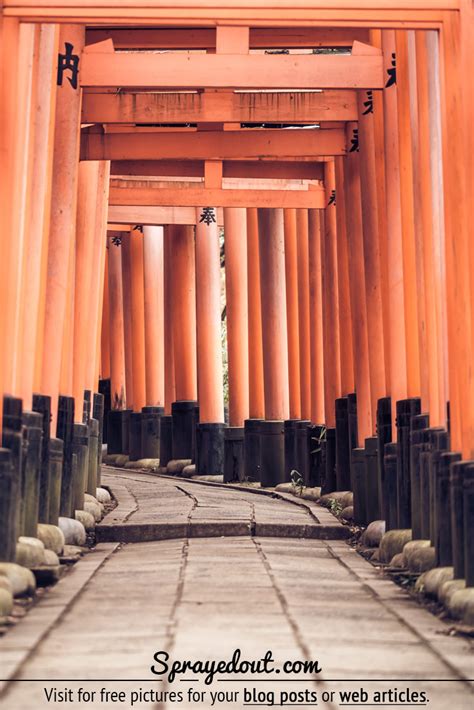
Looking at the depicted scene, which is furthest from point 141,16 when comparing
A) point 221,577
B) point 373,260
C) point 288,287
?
point 288,287

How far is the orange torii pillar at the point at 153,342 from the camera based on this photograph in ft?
79.0

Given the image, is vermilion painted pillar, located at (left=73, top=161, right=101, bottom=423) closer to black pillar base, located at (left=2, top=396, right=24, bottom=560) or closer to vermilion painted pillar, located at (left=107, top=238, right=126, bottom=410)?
black pillar base, located at (left=2, top=396, right=24, bottom=560)

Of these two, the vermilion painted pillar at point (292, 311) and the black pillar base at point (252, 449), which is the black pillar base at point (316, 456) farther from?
the black pillar base at point (252, 449)

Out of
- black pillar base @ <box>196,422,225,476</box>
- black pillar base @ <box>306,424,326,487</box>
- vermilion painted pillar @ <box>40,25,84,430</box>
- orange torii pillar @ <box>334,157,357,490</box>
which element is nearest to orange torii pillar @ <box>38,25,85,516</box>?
vermilion painted pillar @ <box>40,25,84,430</box>

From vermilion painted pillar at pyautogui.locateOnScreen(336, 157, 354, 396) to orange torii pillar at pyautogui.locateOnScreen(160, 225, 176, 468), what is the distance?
7376 millimetres

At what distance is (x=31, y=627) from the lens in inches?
264

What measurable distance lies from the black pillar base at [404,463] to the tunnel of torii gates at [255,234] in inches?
0.8

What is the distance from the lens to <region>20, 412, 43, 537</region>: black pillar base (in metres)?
9.25

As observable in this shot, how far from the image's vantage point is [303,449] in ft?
60.5

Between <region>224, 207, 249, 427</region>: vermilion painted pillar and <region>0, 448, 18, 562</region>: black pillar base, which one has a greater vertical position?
<region>224, 207, 249, 427</region>: vermilion painted pillar

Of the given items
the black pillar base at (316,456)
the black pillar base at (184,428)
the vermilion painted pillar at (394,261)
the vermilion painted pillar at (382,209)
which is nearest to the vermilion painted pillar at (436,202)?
the vermilion painted pillar at (394,261)

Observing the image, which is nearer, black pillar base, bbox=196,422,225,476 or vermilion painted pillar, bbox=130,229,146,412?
black pillar base, bbox=196,422,225,476

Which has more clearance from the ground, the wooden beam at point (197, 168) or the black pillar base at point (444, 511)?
the wooden beam at point (197, 168)

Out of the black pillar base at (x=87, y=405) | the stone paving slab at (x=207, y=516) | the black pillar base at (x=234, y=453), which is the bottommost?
the stone paving slab at (x=207, y=516)
